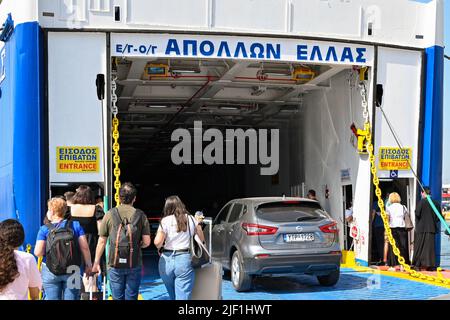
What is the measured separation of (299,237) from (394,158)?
4.68m

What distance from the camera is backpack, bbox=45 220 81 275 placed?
259 inches

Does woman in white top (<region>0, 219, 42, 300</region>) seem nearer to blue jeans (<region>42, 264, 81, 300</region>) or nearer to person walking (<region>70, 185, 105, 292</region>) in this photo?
blue jeans (<region>42, 264, 81, 300</region>)

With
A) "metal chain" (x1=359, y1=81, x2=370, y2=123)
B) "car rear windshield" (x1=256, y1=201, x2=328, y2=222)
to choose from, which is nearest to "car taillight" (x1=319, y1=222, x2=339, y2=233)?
"car rear windshield" (x1=256, y1=201, x2=328, y2=222)

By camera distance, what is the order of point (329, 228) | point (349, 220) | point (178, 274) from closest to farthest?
point (178, 274) → point (329, 228) → point (349, 220)

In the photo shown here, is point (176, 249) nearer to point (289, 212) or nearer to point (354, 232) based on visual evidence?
point (289, 212)

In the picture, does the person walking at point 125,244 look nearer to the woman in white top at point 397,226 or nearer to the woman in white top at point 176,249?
Result: the woman in white top at point 176,249

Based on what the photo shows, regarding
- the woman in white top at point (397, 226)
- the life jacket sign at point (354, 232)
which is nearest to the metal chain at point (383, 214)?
the woman in white top at point (397, 226)

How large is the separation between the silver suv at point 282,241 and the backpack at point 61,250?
3.67 metres

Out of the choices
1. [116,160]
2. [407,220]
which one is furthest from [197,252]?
[407,220]

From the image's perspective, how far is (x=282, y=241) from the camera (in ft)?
31.8

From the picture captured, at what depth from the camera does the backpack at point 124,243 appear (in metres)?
6.87
